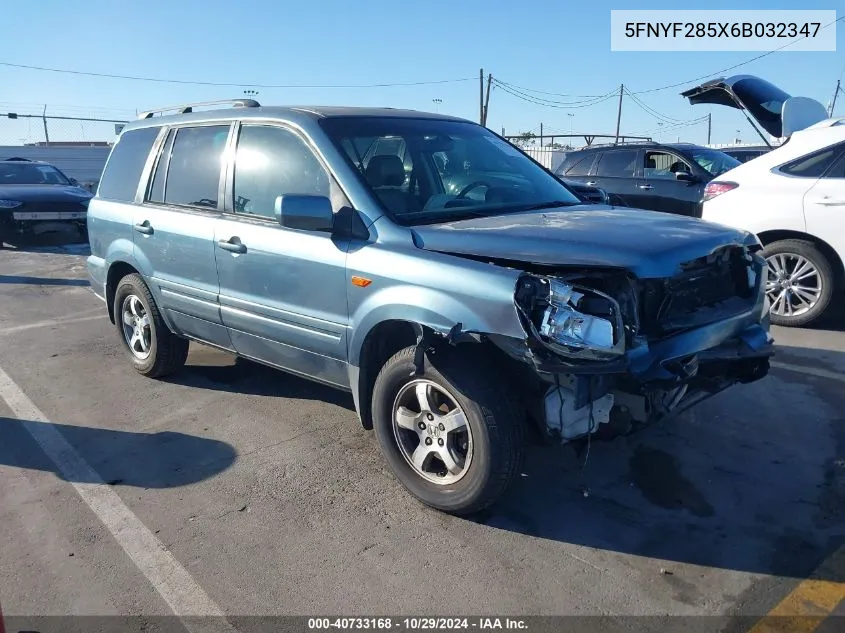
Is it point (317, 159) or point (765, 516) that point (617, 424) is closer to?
point (765, 516)

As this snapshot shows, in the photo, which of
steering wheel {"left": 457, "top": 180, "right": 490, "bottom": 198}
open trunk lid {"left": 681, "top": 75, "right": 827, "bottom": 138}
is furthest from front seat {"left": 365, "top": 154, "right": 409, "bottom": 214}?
open trunk lid {"left": 681, "top": 75, "right": 827, "bottom": 138}

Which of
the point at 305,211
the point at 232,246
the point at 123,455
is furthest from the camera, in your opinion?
the point at 232,246

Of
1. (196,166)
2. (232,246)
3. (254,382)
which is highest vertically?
(196,166)

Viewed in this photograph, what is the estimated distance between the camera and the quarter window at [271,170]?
3.95m

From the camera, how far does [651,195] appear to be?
955cm

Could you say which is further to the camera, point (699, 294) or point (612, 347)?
point (699, 294)

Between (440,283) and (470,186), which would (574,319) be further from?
(470,186)

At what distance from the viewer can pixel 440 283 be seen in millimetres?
3221

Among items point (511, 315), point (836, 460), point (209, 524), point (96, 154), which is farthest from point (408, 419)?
point (96, 154)

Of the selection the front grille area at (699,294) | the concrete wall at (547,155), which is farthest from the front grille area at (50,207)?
the concrete wall at (547,155)

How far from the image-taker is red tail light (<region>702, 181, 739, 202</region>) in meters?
6.85

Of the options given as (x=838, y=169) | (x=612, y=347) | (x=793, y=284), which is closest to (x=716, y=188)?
(x=838, y=169)

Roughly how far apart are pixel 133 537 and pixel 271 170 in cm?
218

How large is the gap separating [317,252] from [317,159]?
0.54m
